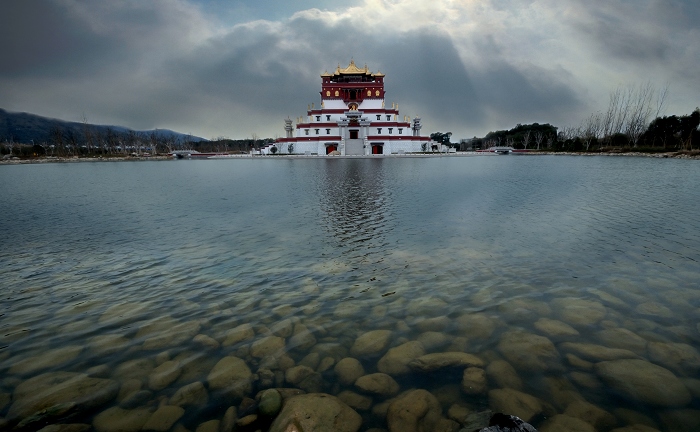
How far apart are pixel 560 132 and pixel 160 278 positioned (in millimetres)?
160230

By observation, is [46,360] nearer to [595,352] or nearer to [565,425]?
[565,425]

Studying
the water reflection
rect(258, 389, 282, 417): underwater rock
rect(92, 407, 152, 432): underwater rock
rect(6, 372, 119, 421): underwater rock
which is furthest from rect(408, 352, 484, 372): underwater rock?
the water reflection

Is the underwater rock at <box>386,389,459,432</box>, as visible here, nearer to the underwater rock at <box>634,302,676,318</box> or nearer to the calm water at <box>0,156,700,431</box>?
the calm water at <box>0,156,700,431</box>

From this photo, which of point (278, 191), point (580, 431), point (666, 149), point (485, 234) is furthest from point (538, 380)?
point (666, 149)

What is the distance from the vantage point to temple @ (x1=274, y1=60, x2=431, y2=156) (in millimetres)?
85062

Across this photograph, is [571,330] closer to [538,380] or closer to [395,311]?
[538,380]

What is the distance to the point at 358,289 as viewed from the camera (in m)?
7.98

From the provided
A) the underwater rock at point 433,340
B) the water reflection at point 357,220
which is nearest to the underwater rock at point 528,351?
the underwater rock at point 433,340

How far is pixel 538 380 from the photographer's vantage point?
4.88 m

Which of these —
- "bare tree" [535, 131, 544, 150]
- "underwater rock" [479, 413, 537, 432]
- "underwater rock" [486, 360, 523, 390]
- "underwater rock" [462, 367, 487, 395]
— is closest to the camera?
"underwater rock" [479, 413, 537, 432]

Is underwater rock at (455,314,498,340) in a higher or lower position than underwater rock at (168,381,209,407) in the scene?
higher

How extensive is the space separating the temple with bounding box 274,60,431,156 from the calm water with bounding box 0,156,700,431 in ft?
232

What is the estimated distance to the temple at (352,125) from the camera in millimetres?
85062

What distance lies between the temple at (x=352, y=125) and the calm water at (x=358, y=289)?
232 feet
